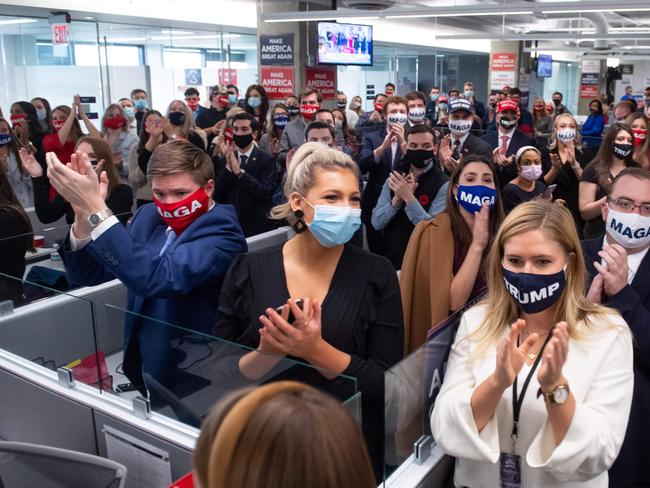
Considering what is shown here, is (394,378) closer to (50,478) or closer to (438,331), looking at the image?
(438,331)

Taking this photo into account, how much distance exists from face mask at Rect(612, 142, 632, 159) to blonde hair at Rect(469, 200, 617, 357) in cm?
286

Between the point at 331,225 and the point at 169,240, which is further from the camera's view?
the point at 169,240

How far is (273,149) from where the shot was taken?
6977mm

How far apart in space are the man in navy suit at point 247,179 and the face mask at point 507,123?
2.06 m

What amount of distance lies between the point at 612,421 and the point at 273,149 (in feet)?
18.7

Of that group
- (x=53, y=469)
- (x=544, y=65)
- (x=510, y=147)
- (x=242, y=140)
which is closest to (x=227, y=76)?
(x=242, y=140)

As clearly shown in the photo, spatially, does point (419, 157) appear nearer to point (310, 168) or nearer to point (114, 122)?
point (310, 168)

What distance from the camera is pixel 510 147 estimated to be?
5.71 meters

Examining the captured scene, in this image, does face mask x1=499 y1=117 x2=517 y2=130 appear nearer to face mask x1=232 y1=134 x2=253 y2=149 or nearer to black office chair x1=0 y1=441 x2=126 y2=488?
face mask x1=232 y1=134 x2=253 y2=149

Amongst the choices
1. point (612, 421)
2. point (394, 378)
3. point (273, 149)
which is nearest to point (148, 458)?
point (394, 378)

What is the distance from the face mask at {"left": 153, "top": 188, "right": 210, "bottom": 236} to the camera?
228 cm

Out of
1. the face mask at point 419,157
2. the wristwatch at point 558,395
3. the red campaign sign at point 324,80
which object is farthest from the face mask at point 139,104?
the wristwatch at point 558,395

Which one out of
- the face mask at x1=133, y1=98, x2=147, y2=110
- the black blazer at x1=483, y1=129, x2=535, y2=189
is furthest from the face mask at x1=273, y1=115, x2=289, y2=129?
the face mask at x1=133, y1=98, x2=147, y2=110

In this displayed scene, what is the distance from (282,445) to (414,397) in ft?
3.26
